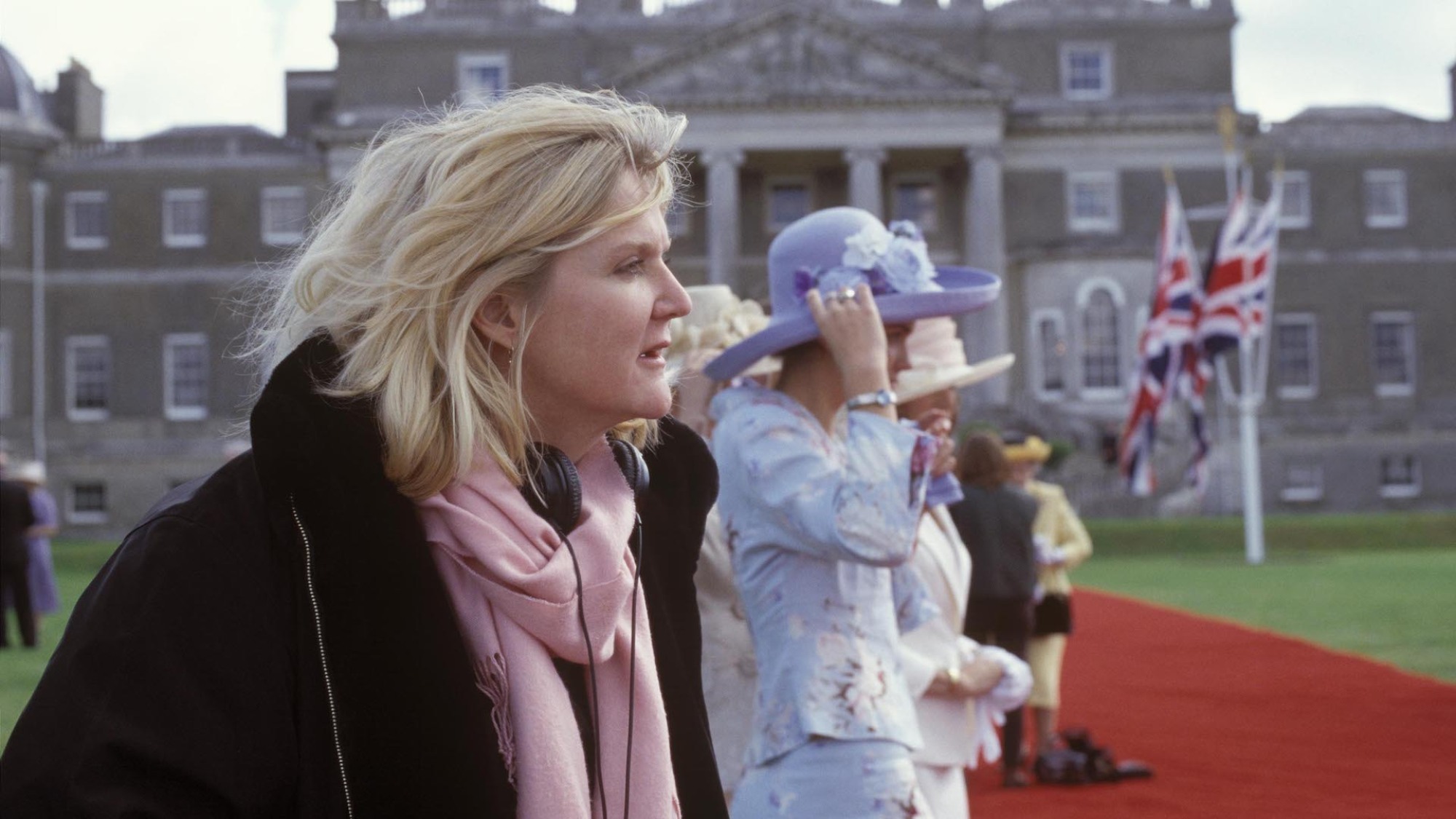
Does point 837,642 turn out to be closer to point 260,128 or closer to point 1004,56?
point 1004,56

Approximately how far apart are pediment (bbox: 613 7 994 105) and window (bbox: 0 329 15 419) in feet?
62.6

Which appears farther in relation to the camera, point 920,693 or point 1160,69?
point 1160,69

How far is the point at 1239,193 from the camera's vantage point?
24531mm

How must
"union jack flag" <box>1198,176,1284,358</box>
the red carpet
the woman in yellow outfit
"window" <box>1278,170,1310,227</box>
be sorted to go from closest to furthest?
1. the red carpet
2. the woman in yellow outfit
3. "union jack flag" <box>1198,176,1284,358</box>
4. "window" <box>1278,170,1310,227</box>

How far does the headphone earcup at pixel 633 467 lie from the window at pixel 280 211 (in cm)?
4684

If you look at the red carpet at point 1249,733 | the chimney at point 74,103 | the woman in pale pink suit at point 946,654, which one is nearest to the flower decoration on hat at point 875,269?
Answer: the woman in pale pink suit at point 946,654

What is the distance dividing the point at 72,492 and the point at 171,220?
829 centimetres

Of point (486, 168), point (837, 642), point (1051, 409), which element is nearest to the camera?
point (486, 168)

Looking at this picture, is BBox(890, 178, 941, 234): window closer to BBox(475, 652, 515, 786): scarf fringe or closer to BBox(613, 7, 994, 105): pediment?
BBox(613, 7, 994, 105): pediment

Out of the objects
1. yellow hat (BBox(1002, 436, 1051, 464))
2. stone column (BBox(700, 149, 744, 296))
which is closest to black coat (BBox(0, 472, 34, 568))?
yellow hat (BBox(1002, 436, 1051, 464))

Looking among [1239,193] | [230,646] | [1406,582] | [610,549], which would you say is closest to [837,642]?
[610,549]

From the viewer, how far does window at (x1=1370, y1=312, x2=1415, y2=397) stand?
46.8m

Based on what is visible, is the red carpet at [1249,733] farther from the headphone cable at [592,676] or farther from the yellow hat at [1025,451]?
the headphone cable at [592,676]

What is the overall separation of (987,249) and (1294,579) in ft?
71.2
